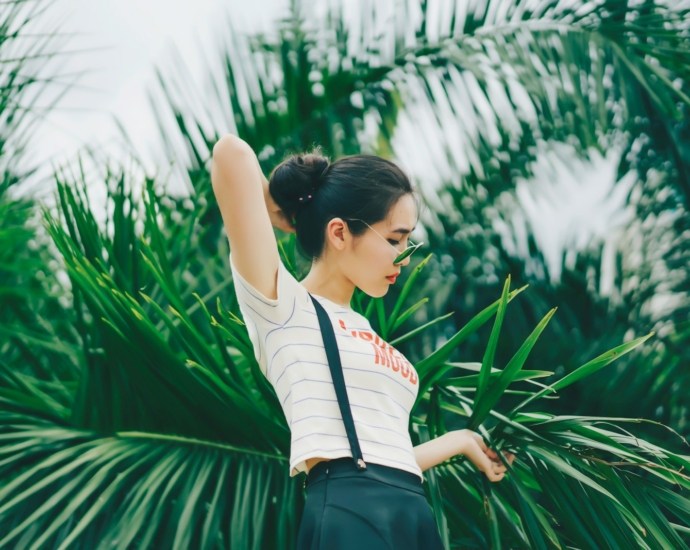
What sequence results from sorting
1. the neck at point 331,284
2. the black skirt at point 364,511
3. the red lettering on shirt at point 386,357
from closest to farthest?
1. the black skirt at point 364,511
2. the red lettering on shirt at point 386,357
3. the neck at point 331,284

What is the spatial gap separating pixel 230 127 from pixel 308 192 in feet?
3.56

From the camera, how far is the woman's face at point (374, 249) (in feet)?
3.71

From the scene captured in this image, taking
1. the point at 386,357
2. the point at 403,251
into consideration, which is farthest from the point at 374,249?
the point at 386,357

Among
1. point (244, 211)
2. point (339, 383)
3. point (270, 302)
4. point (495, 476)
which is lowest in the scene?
point (495, 476)

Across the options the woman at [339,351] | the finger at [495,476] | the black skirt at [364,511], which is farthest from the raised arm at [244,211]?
the finger at [495,476]

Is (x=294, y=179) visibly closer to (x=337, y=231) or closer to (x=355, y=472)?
(x=337, y=231)

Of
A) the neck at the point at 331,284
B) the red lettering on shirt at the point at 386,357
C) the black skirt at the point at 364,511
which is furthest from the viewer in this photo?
the neck at the point at 331,284

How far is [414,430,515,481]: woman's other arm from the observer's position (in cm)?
112

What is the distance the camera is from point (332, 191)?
3.89 feet

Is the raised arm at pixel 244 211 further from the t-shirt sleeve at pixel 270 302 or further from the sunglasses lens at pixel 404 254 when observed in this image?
the sunglasses lens at pixel 404 254

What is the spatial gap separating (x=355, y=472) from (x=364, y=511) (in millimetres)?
49

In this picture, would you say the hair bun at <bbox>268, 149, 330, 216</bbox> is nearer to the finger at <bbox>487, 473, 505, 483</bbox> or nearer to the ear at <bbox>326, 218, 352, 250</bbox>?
the ear at <bbox>326, 218, 352, 250</bbox>

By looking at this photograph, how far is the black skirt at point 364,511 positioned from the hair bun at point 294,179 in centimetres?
41

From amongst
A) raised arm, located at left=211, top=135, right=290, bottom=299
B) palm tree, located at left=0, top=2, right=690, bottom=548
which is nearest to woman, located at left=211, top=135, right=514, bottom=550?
raised arm, located at left=211, top=135, right=290, bottom=299
